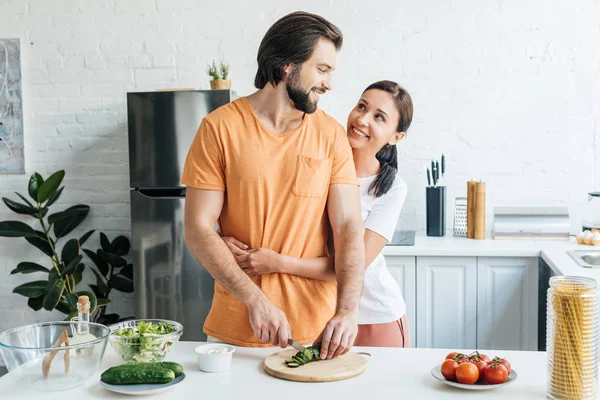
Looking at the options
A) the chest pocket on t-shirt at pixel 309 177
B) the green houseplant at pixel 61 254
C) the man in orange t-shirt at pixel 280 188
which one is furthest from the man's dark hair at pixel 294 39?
the green houseplant at pixel 61 254

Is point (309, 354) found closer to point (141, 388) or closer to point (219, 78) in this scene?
point (141, 388)

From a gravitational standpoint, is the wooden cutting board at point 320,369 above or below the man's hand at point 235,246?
below

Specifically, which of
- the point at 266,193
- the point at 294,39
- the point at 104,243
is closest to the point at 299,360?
the point at 266,193

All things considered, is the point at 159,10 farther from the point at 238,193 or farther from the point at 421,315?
the point at 238,193

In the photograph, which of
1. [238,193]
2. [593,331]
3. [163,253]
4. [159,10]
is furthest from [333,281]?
[159,10]

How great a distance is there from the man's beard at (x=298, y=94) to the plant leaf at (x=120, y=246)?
9.06 ft

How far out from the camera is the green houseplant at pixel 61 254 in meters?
4.47

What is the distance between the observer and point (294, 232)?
2182 mm

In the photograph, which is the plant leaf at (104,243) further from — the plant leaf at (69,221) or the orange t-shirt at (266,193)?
the orange t-shirt at (266,193)

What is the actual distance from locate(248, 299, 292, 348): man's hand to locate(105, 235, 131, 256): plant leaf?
2842mm

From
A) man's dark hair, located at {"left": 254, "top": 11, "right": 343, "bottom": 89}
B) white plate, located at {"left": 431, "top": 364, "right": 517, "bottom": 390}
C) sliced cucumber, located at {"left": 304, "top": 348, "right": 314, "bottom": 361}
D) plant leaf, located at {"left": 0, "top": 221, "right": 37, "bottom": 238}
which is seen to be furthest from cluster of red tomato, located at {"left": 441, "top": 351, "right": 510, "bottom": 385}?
plant leaf, located at {"left": 0, "top": 221, "right": 37, "bottom": 238}

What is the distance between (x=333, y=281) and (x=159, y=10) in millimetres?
2959

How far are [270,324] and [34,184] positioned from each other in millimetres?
2997

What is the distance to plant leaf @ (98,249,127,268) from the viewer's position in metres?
4.56
